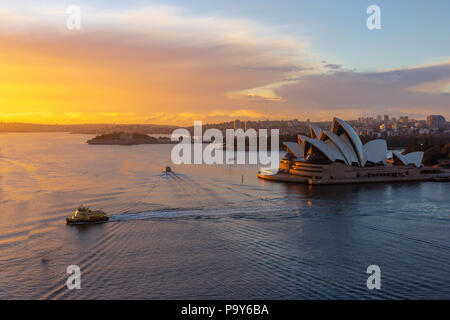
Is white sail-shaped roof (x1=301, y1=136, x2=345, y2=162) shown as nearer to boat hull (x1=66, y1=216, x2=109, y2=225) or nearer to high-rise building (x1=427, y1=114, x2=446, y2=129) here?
boat hull (x1=66, y1=216, x2=109, y2=225)

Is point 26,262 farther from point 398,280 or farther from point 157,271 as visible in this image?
point 398,280

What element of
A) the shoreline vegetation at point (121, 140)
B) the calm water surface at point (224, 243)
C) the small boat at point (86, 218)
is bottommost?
the calm water surface at point (224, 243)

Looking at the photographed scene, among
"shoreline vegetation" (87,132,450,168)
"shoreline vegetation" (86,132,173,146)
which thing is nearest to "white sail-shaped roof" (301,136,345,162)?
"shoreline vegetation" (87,132,450,168)

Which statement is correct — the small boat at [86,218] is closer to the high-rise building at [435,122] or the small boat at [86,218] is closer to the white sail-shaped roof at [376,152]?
the white sail-shaped roof at [376,152]

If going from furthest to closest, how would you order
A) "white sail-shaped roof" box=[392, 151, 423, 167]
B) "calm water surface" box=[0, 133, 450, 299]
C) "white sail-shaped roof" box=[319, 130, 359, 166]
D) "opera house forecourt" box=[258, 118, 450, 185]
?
1. "white sail-shaped roof" box=[392, 151, 423, 167]
2. "white sail-shaped roof" box=[319, 130, 359, 166]
3. "opera house forecourt" box=[258, 118, 450, 185]
4. "calm water surface" box=[0, 133, 450, 299]

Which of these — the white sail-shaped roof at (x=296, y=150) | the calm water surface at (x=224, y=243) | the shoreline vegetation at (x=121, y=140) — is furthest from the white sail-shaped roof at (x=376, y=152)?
the shoreline vegetation at (x=121, y=140)

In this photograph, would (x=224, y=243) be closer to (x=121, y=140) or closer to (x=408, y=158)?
(x=408, y=158)
